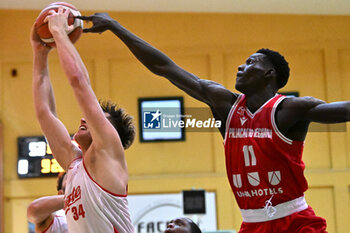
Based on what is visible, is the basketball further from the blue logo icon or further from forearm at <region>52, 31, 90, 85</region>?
the blue logo icon

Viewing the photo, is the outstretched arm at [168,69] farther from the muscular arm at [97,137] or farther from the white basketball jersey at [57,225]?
the white basketball jersey at [57,225]

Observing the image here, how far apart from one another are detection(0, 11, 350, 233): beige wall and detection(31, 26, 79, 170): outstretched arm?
5.45m

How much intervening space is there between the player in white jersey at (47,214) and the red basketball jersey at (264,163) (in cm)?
121

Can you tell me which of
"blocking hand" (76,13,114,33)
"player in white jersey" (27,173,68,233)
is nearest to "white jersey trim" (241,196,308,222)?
"player in white jersey" (27,173,68,233)

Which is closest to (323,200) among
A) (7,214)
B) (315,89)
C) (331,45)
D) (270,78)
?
(315,89)

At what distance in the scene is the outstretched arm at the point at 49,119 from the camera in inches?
124

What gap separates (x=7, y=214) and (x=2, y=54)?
280 cm

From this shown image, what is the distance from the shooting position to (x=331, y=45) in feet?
29.5

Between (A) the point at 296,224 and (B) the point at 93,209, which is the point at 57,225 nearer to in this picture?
(B) the point at 93,209

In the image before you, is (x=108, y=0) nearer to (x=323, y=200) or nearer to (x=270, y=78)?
(x=323, y=200)

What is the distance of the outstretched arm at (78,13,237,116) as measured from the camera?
3.06 meters

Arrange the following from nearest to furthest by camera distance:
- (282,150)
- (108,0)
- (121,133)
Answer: (282,150), (121,133), (108,0)

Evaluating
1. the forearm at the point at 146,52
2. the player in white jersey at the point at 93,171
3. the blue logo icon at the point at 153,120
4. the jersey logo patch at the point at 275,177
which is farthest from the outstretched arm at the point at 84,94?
the jersey logo patch at the point at 275,177

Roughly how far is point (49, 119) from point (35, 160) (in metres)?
5.43
